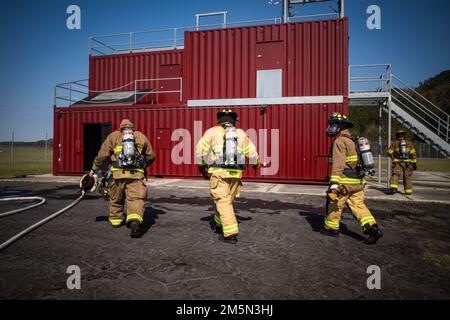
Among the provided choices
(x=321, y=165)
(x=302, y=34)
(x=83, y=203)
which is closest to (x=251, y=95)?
(x=302, y=34)

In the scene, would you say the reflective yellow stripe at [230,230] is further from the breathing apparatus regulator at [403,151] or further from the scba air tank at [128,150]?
the breathing apparatus regulator at [403,151]

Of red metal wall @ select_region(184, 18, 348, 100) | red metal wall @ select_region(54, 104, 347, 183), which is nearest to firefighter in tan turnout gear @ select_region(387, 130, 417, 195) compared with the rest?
red metal wall @ select_region(54, 104, 347, 183)

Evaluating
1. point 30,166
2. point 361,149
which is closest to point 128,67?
point 30,166

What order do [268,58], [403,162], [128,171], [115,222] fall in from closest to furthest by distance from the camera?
[128,171]
[115,222]
[403,162]
[268,58]

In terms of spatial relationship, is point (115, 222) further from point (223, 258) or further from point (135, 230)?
point (223, 258)

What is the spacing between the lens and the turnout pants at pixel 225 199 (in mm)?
3597

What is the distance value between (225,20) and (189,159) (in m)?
6.18

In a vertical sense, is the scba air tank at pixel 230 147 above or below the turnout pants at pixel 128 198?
above

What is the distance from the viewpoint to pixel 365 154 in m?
3.81

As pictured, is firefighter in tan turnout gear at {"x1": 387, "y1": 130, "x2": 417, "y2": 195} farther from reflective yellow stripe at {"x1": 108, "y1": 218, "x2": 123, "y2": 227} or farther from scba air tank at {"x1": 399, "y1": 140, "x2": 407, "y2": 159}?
reflective yellow stripe at {"x1": 108, "y1": 218, "x2": 123, "y2": 227}

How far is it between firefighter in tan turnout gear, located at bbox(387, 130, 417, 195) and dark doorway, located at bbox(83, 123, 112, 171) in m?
11.1

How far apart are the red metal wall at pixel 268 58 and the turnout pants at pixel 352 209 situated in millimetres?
7401

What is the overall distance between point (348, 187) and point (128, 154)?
3.12 metres

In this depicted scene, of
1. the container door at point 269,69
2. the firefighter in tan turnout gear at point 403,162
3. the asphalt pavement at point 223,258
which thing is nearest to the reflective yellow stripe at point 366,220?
the asphalt pavement at point 223,258
